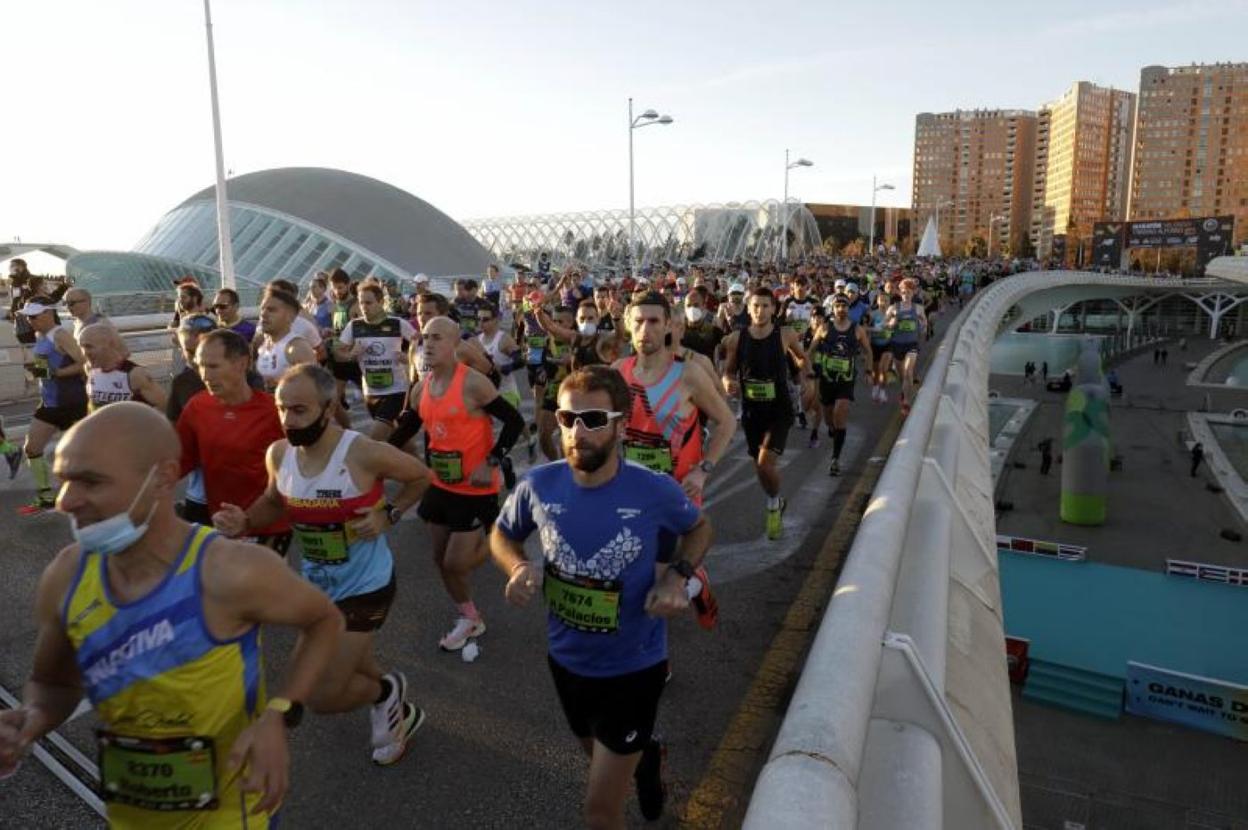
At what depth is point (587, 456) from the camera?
9.64ft

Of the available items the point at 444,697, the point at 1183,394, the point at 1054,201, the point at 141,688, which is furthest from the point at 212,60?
the point at 1054,201

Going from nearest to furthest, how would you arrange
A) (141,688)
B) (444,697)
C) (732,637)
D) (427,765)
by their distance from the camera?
(141,688), (427,765), (444,697), (732,637)

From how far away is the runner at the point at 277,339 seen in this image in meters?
6.76

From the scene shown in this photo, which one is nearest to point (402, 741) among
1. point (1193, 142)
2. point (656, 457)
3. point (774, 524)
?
point (656, 457)

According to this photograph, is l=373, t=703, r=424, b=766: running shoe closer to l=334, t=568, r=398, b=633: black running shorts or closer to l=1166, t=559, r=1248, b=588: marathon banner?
l=334, t=568, r=398, b=633: black running shorts

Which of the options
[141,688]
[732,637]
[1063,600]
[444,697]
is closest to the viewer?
[141,688]

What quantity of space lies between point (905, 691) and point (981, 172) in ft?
707

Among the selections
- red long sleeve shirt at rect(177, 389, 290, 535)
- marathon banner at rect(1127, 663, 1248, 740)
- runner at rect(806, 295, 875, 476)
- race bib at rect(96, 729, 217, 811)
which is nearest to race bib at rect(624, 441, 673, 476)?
red long sleeve shirt at rect(177, 389, 290, 535)

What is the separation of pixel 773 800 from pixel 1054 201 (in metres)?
208

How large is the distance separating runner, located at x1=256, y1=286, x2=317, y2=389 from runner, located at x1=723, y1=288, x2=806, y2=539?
369cm

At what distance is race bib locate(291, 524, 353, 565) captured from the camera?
3771 mm

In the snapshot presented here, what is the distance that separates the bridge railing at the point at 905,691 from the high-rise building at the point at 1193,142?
18407cm

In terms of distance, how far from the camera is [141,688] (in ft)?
7.20

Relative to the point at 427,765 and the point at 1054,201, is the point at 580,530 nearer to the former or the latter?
the point at 427,765
